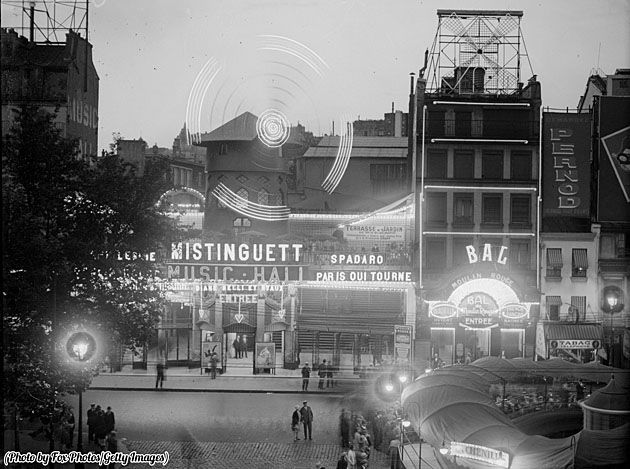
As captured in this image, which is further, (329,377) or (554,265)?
(554,265)

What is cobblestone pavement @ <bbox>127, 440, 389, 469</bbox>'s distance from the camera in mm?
30094

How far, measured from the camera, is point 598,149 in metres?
50.4

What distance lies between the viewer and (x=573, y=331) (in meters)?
47.9

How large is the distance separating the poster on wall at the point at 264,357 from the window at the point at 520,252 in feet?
47.4

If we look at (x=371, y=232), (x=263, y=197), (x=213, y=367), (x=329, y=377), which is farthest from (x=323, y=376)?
(x=263, y=197)

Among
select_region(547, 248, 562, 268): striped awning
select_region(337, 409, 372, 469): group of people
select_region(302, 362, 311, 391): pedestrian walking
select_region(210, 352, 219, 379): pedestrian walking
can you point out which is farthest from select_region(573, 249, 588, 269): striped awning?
select_region(337, 409, 372, 469): group of people

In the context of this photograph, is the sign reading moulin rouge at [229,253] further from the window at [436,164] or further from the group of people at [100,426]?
the group of people at [100,426]

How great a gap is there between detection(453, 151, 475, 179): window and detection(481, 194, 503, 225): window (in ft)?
5.04

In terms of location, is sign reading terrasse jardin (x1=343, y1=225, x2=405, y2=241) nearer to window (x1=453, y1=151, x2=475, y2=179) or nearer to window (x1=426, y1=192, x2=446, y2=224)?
window (x1=426, y1=192, x2=446, y2=224)

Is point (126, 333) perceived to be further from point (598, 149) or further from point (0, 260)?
point (598, 149)

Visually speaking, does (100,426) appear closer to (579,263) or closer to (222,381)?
(222,381)

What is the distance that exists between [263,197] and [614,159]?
79.6ft

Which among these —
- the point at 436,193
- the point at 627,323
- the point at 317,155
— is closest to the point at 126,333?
the point at 436,193

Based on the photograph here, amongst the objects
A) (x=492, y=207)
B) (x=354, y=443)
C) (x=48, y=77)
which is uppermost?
(x=48, y=77)
